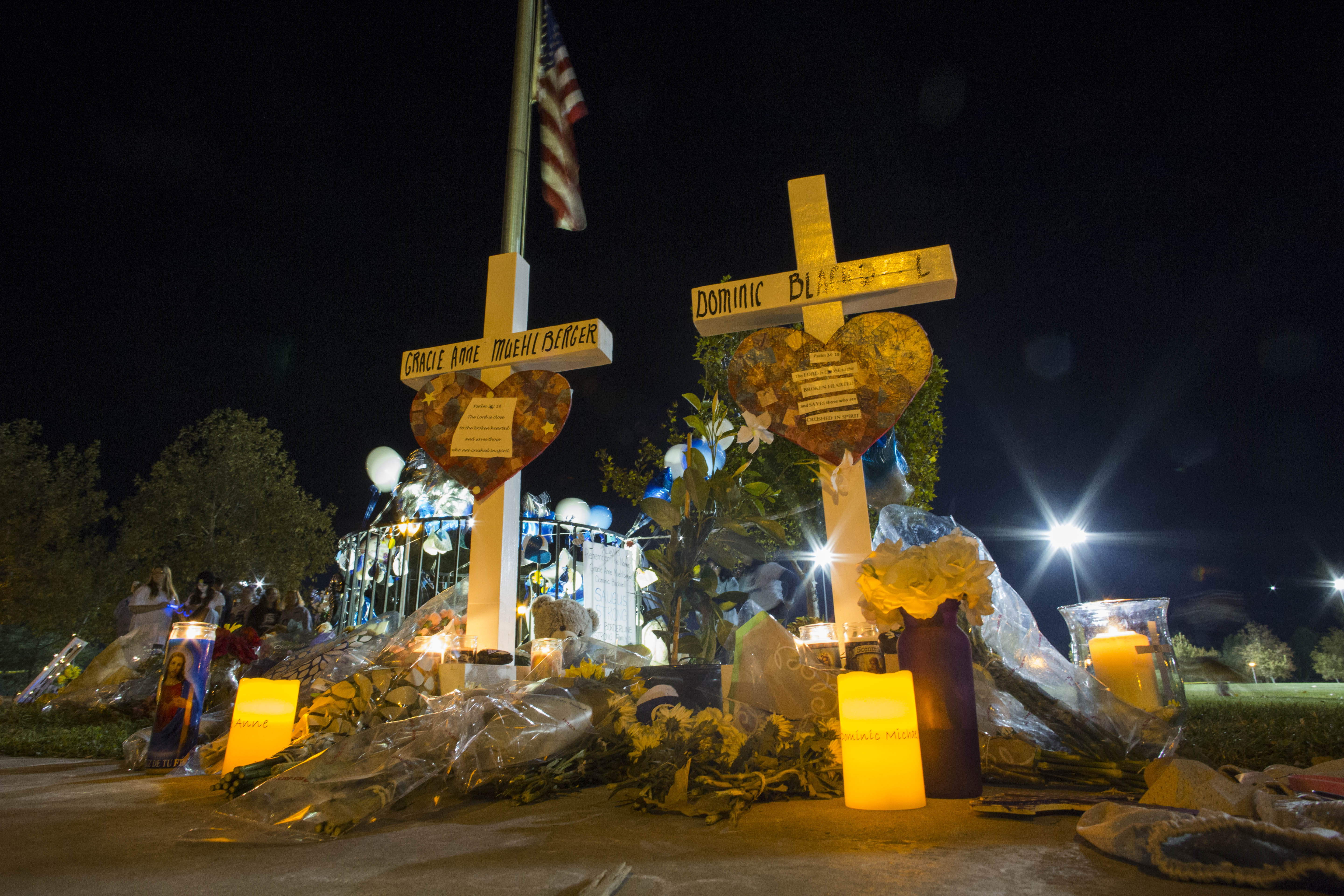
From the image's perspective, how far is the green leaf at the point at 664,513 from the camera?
3.44 metres

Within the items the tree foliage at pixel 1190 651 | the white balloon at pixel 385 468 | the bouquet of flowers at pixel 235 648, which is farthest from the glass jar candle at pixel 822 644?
the tree foliage at pixel 1190 651

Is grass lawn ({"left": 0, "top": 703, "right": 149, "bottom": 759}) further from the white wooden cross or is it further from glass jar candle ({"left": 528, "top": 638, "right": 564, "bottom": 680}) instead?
glass jar candle ({"left": 528, "top": 638, "right": 564, "bottom": 680})

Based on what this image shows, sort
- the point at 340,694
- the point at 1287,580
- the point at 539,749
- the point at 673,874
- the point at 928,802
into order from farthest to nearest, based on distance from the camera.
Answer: the point at 1287,580
the point at 340,694
the point at 539,749
the point at 928,802
the point at 673,874

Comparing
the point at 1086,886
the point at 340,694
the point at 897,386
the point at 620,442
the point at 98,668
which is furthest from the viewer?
the point at 620,442

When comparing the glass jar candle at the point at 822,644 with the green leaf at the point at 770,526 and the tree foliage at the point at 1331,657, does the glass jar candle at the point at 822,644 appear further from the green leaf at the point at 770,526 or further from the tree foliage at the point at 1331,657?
the tree foliage at the point at 1331,657

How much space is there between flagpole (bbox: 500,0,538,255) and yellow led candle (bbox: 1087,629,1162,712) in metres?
3.81

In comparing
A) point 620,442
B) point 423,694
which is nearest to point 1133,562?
point 620,442

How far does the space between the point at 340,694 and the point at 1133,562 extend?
29.2m

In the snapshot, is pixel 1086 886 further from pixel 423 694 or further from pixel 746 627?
pixel 423 694

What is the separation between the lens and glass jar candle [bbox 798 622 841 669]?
2713mm

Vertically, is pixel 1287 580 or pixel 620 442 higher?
pixel 620 442

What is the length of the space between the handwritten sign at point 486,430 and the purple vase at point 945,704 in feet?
8.08

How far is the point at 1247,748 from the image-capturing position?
8.35 ft

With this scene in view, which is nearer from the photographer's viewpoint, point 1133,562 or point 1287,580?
point 1287,580
